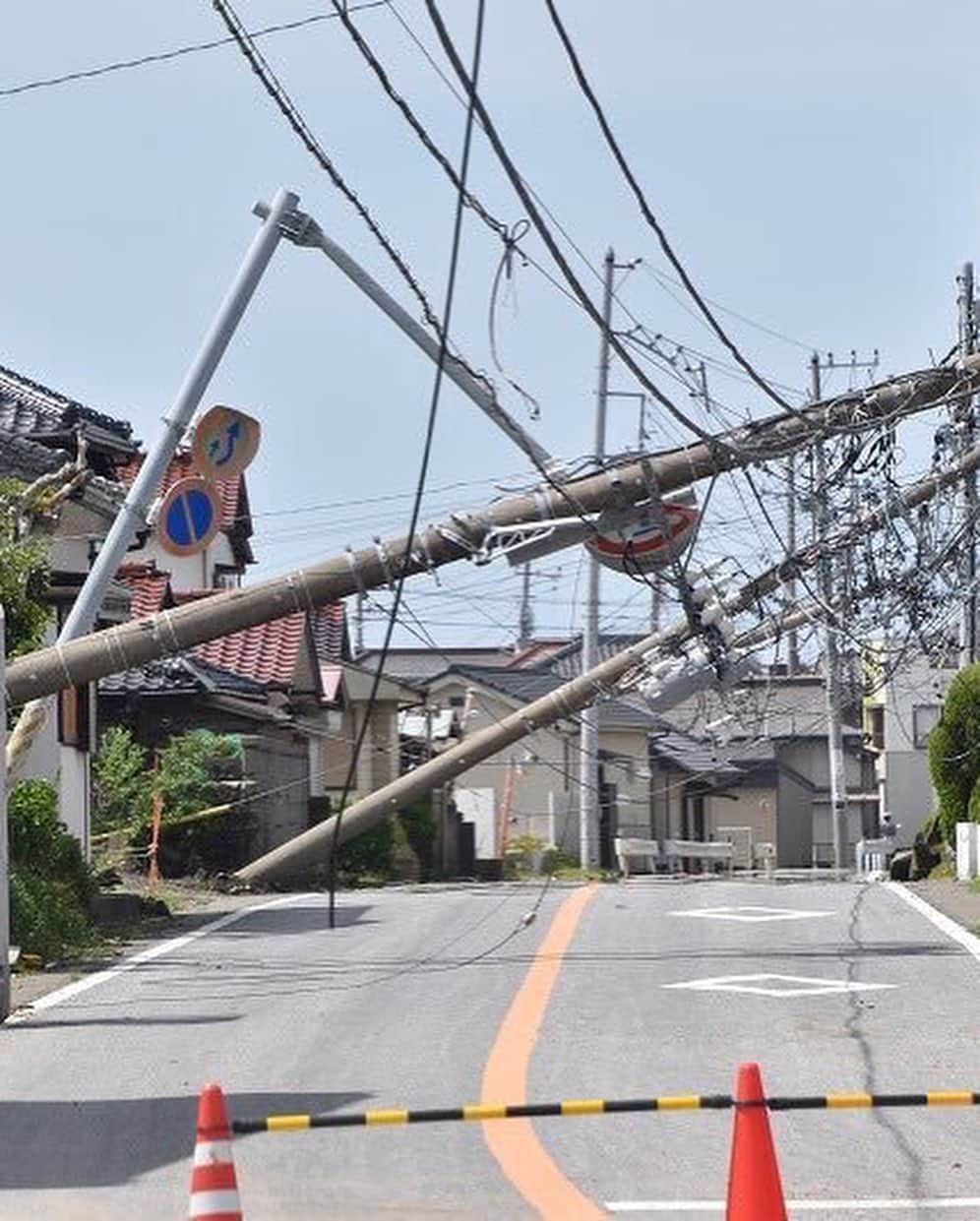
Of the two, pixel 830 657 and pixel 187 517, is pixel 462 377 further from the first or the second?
pixel 830 657

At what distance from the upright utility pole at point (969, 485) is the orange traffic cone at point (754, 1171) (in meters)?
16.2

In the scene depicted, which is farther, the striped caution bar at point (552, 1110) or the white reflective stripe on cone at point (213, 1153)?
the striped caution bar at point (552, 1110)

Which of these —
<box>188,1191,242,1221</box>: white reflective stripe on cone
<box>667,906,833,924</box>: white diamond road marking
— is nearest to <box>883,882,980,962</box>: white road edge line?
<box>667,906,833,924</box>: white diamond road marking

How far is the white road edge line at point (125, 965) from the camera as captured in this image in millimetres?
16525

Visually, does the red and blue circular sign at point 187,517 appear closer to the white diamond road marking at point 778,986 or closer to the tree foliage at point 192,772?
the white diamond road marking at point 778,986

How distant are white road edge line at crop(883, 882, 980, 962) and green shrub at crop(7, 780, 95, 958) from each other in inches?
305

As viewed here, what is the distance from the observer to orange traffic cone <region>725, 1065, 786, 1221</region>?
776cm

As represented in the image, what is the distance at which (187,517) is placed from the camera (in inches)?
954

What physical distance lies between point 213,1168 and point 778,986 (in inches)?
413

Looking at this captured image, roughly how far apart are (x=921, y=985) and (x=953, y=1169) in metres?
7.31

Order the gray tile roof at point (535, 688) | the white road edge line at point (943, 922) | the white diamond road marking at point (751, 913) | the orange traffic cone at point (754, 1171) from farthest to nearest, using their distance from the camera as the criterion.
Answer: the gray tile roof at point (535, 688) → the white diamond road marking at point (751, 913) → the white road edge line at point (943, 922) → the orange traffic cone at point (754, 1171)

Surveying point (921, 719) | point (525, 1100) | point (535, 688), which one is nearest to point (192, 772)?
point (535, 688)

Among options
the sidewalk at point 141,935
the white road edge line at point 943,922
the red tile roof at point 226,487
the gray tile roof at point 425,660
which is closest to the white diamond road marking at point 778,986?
the white road edge line at point 943,922

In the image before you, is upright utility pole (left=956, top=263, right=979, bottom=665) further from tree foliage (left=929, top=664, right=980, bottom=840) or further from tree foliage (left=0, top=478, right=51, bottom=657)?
tree foliage (left=0, top=478, right=51, bottom=657)
